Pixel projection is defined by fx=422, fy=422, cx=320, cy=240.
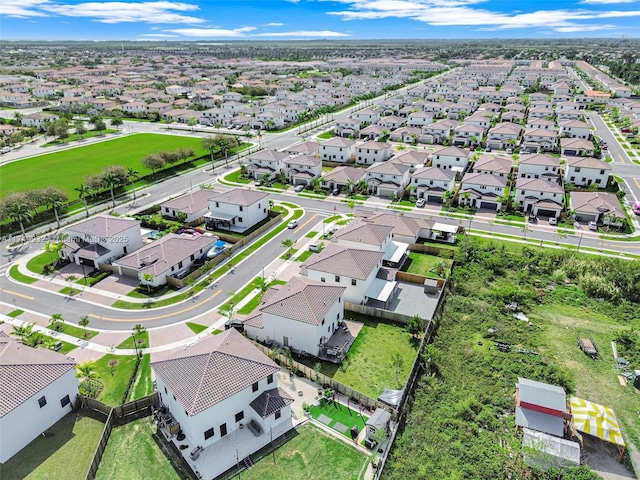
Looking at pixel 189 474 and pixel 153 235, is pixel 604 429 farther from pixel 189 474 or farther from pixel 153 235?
pixel 153 235

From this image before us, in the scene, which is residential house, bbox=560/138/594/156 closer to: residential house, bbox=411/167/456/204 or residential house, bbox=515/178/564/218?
residential house, bbox=515/178/564/218

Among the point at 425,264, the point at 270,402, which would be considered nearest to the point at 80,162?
the point at 425,264

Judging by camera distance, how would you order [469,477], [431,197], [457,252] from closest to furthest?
[469,477] < [457,252] < [431,197]

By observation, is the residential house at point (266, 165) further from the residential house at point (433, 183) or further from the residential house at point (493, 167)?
the residential house at point (493, 167)

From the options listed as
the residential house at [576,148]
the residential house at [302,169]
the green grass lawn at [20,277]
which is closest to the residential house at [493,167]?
the residential house at [576,148]

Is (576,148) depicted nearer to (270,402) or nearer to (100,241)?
(270,402)

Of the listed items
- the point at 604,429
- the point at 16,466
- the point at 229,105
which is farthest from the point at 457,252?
the point at 229,105
